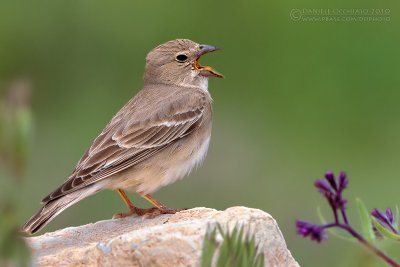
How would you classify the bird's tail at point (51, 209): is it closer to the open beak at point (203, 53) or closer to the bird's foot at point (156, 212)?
the bird's foot at point (156, 212)

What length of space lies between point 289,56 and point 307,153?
1.44m

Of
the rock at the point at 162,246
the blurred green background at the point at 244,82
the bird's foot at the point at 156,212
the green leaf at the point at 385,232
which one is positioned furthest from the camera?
the blurred green background at the point at 244,82

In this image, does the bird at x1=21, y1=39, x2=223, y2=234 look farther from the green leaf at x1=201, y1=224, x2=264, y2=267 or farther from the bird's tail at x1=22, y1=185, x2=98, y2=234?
the green leaf at x1=201, y1=224, x2=264, y2=267

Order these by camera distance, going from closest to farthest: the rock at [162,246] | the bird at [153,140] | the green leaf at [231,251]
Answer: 1. the green leaf at [231,251]
2. the rock at [162,246]
3. the bird at [153,140]

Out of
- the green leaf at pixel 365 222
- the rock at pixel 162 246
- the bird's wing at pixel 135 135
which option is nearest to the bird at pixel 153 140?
the bird's wing at pixel 135 135

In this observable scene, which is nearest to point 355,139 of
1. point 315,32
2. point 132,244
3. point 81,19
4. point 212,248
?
point 315,32

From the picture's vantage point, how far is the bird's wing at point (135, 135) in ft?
19.8

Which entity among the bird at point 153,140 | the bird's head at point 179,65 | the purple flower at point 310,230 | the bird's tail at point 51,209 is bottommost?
the bird's tail at point 51,209

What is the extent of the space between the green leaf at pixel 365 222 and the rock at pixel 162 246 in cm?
73

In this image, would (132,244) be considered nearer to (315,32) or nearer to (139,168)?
(139,168)

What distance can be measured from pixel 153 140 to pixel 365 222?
3865 mm

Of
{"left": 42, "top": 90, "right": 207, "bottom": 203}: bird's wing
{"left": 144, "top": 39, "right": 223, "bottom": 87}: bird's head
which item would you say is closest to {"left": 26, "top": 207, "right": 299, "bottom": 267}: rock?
{"left": 42, "top": 90, "right": 207, "bottom": 203}: bird's wing

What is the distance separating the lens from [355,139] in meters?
11.7

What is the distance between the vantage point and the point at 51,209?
5602 mm
